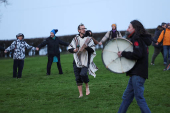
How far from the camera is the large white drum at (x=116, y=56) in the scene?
15.6 feet

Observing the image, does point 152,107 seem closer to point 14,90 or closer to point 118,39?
point 118,39

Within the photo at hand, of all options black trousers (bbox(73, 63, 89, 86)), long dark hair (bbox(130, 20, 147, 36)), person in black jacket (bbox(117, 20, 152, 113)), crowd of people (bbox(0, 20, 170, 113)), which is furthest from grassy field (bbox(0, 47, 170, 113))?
long dark hair (bbox(130, 20, 147, 36))

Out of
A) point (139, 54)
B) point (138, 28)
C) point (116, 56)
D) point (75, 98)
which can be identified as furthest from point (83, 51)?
point (139, 54)

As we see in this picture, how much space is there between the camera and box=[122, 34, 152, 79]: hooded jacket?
4.52m

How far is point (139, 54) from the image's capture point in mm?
4484

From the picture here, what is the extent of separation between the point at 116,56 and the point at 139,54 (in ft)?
1.85

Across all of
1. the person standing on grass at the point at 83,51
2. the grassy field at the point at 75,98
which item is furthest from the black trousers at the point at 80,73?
the grassy field at the point at 75,98

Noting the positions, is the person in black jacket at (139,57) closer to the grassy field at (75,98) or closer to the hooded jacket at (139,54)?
the hooded jacket at (139,54)

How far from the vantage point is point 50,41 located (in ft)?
43.2

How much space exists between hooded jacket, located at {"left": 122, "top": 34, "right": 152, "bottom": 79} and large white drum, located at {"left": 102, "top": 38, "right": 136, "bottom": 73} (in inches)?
5.0

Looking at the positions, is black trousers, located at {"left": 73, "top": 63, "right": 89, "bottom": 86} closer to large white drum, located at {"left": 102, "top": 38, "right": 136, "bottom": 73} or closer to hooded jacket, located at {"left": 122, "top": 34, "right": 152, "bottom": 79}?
large white drum, located at {"left": 102, "top": 38, "right": 136, "bottom": 73}

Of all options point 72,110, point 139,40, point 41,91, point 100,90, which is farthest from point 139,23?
point 41,91

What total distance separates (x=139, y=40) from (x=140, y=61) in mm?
385

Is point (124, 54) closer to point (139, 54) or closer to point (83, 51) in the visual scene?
point (139, 54)
